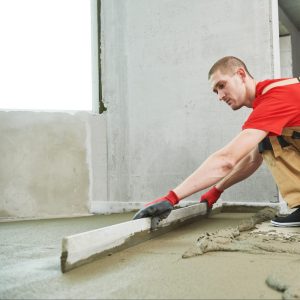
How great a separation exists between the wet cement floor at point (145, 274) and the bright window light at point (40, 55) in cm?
155

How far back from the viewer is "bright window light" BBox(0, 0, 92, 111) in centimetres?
292

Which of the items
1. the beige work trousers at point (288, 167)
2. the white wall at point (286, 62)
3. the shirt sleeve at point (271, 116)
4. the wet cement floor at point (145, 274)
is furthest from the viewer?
the white wall at point (286, 62)

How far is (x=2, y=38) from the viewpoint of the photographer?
2.90 metres

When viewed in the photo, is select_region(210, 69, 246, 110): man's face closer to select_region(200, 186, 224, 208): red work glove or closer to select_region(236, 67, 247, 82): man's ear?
select_region(236, 67, 247, 82): man's ear

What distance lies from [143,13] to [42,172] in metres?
1.66

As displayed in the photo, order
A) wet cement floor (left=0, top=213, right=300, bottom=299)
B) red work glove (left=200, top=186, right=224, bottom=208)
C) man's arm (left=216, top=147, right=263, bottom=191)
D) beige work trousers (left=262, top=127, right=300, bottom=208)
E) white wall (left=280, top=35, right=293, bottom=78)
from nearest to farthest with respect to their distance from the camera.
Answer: wet cement floor (left=0, top=213, right=300, bottom=299) → beige work trousers (left=262, top=127, right=300, bottom=208) → man's arm (left=216, top=147, right=263, bottom=191) → red work glove (left=200, top=186, right=224, bottom=208) → white wall (left=280, top=35, right=293, bottom=78)

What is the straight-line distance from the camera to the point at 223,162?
1.79 meters

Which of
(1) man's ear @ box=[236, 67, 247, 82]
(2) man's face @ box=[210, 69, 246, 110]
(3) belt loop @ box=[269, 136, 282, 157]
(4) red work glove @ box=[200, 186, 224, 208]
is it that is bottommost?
(4) red work glove @ box=[200, 186, 224, 208]

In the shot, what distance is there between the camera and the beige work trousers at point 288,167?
2006 millimetres

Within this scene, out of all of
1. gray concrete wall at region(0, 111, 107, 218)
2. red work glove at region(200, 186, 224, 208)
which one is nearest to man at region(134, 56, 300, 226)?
red work glove at region(200, 186, 224, 208)

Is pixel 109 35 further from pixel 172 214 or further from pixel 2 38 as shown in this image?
pixel 172 214

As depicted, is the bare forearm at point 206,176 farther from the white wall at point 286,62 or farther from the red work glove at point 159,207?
the white wall at point 286,62

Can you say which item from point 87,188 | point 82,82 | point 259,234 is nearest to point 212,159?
point 259,234

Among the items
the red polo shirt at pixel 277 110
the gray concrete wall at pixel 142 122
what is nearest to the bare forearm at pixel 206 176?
the red polo shirt at pixel 277 110
